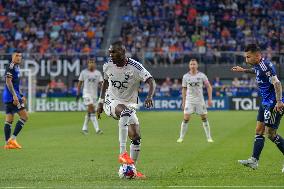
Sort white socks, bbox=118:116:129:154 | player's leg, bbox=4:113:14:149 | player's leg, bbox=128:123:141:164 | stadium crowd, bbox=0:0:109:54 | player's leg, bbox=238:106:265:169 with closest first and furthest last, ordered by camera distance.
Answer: white socks, bbox=118:116:129:154 < player's leg, bbox=128:123:141:164 < player's leg, bbox=238:106:265:169 < player's leg, bbox=4:113:14:149 < stadium crowd, bbox=0:0:109:54

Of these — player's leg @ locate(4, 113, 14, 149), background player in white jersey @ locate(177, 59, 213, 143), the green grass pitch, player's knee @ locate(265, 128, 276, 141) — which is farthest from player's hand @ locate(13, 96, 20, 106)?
player's knee @ locate(265, 128, 276, 141)

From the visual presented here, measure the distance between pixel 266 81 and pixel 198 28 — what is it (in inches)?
1506

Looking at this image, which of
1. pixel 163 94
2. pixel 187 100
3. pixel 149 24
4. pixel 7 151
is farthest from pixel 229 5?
pixel 7 151

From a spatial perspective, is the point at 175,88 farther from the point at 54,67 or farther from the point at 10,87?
the point at 10,87

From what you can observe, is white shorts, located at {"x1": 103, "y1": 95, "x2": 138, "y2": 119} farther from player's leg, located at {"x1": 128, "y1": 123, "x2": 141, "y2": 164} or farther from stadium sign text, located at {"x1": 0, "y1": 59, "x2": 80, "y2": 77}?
stadium sign text, located at {"x1": 0, "y1": 59, "x2": 80, "y2": 77}

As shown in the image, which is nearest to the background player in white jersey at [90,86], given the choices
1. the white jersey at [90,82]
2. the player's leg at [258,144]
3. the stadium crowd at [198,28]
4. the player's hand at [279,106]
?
the white jersey at [90,82]

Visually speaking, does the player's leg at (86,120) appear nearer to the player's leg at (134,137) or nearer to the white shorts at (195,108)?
the white shorts at (195,108)

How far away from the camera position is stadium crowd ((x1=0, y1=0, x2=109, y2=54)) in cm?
5100

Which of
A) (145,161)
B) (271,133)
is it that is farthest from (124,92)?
(145,161)

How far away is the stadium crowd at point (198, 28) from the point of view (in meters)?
47.0

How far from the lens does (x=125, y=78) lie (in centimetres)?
1270

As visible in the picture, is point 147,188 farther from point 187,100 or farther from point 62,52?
point 62,52

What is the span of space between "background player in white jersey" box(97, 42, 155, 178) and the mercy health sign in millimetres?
33217

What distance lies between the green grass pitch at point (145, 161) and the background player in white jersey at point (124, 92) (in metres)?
0.78
